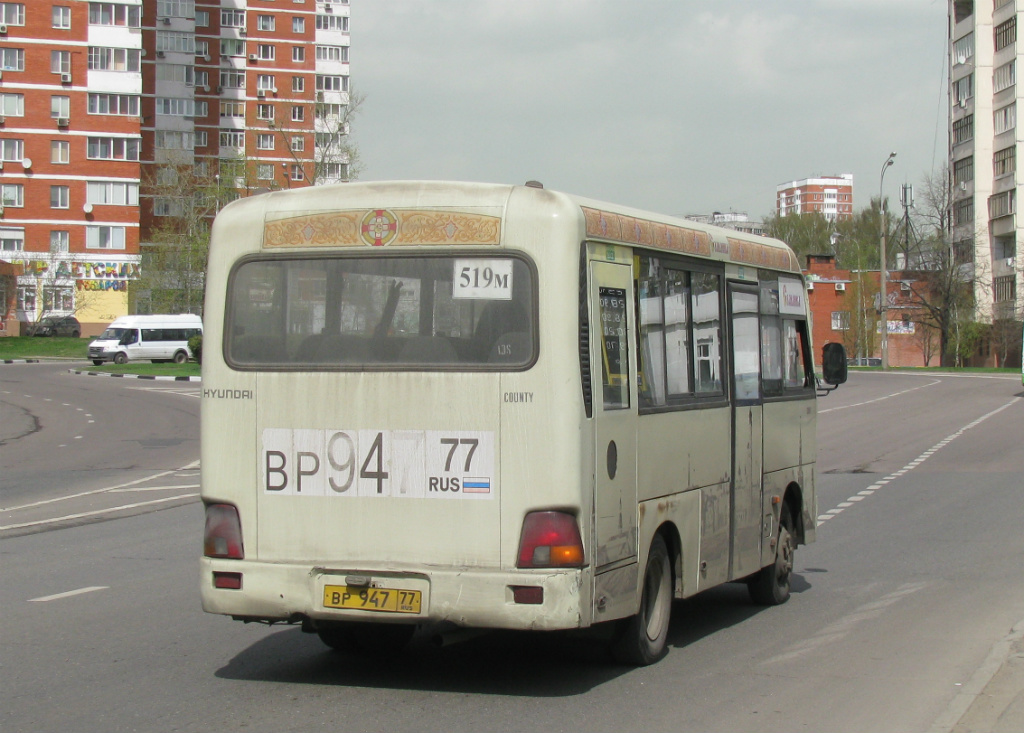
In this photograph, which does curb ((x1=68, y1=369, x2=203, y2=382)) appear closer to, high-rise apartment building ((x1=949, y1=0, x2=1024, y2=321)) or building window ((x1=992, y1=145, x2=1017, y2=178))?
high-rise apartment building ((x1=949, y1=0, x2=1024, y2=321))

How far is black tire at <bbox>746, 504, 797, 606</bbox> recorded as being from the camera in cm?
973

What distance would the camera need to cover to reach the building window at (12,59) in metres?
85.9

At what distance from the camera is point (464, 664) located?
24.8 ft

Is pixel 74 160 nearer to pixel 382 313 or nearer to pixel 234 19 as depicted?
pixel 234 19

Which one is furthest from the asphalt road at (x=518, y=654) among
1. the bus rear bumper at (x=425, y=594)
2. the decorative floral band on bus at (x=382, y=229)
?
the decorative floral band on bus at (x=382, y=229)

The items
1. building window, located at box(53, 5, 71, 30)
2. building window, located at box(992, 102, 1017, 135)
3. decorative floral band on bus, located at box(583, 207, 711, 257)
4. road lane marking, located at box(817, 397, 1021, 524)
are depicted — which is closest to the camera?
decorative floral band on bus, located at box(583, 207, 711, 257)

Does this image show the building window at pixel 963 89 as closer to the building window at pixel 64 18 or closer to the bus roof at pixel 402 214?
the building window at pixel 64 18

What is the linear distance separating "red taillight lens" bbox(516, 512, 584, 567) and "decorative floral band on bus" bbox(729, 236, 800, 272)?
3.05 m

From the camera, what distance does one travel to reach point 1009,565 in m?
11.8

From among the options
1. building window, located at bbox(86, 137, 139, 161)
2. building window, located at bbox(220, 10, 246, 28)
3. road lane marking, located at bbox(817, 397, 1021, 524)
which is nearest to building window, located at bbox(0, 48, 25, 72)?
A: building window, located at bbox(86, 137, 139, 161)

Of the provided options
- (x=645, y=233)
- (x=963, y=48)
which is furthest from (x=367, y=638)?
(x=963, y=48)

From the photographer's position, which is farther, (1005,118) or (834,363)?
(1005,118)

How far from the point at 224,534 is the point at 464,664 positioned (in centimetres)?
161

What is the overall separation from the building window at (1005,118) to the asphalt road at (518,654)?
8330 cm
